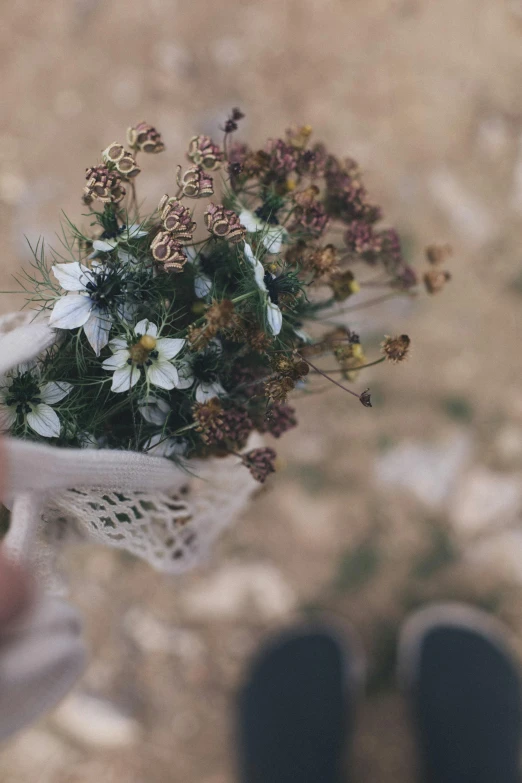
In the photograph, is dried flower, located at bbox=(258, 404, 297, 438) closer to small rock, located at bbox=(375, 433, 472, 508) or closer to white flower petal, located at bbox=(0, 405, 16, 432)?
white flower petal, located at bbox=(0, 405, 16, 432)

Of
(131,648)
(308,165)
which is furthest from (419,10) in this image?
(131,648)

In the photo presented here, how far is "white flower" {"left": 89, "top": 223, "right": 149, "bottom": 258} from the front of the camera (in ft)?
1.95

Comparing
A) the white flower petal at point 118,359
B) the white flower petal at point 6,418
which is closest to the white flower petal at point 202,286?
the white flower petal at point 118,359

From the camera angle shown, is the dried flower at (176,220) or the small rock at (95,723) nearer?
the dried flower at (176,220)

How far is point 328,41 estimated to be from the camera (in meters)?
1.64

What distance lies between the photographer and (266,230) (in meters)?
0.64

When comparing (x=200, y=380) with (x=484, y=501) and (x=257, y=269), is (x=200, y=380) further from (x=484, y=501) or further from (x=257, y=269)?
(x=484, y=501)

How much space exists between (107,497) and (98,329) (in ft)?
0.75

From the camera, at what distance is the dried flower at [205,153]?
25.4 inches

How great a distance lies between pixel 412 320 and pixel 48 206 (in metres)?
0.98

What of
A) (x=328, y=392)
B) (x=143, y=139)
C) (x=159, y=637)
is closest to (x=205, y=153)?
(x=143, y=139)

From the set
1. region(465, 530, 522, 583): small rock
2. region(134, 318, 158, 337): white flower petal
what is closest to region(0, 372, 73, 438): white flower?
region(134, 318, 158, 337): white flower petal

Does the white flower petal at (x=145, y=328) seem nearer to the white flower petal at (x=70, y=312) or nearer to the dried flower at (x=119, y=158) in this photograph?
the white flower petal at (x=70, y=312)

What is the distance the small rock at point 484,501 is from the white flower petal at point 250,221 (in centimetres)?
114
